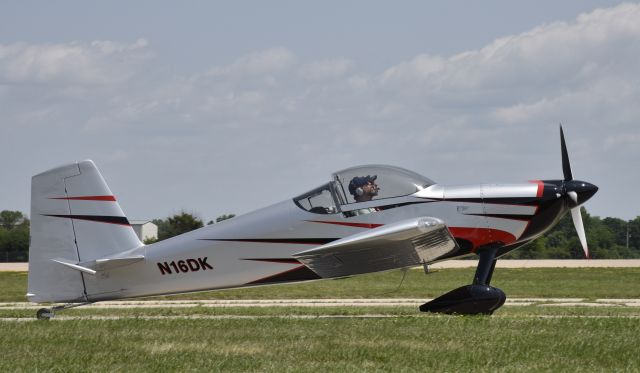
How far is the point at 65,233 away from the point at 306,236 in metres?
3.70

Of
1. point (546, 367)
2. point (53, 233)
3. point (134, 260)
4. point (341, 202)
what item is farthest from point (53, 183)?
point (546, 367)

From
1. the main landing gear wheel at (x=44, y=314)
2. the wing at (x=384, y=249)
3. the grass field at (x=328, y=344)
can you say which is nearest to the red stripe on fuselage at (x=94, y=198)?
the main landing gear wheel at (x=44, y=314)

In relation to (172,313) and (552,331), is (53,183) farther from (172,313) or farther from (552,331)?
(552,331)

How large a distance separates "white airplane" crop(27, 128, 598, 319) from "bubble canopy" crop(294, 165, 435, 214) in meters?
0.01

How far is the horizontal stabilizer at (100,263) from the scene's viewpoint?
48.0 ft

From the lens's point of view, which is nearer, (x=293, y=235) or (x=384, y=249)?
(x=384, y=249)

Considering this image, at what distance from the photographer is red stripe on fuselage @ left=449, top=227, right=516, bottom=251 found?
46.0ft

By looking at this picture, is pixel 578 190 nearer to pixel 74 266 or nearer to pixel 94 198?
pixel 94 198

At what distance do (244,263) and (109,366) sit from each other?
16.5 ft

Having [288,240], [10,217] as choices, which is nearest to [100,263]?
[288,240]

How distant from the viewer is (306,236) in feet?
46.8

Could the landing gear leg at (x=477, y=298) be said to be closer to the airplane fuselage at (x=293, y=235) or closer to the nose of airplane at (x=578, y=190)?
the airplane fuselage at (x=293, y=235)

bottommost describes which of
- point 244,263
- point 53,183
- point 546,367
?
point 546,367

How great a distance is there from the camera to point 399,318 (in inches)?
530
